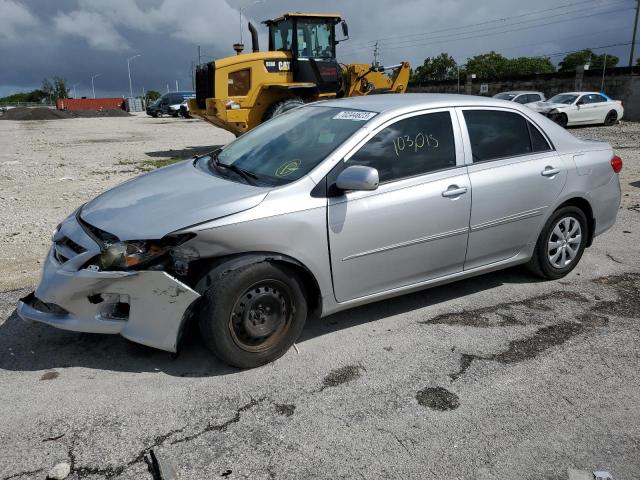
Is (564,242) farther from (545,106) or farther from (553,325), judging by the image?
(545,106)

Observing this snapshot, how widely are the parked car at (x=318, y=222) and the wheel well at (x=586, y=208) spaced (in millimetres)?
16

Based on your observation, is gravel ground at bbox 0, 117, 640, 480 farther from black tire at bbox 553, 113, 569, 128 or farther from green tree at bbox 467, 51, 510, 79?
green tree at bbox 467, 51, 510, 79

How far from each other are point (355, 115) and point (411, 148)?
1.60ft

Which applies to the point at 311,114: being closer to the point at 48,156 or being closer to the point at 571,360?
the point at 571,360

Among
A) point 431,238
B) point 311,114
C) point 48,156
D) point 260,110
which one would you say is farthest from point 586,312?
point 48,156

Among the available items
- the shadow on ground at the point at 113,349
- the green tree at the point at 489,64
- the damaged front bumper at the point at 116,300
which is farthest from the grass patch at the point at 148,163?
the green tree at the point at 489,64

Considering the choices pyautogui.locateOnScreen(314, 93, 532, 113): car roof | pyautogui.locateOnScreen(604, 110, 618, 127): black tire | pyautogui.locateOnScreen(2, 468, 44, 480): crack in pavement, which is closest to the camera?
pyautogui.locateOnScreen(2, 468, 44, 480): crack in pavement

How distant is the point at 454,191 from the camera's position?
399 cm

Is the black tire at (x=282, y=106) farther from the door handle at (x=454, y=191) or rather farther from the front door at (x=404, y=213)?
the door handle at (x=454, y=191)

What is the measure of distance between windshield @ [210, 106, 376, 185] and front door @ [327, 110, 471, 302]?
0.24 meters

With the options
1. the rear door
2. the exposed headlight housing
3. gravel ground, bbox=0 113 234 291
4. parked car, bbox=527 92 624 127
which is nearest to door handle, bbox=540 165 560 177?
the rear door

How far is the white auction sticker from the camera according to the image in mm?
3929

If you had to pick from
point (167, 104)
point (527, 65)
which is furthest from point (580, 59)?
point (167, 104)

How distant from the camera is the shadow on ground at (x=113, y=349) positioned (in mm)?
3438
